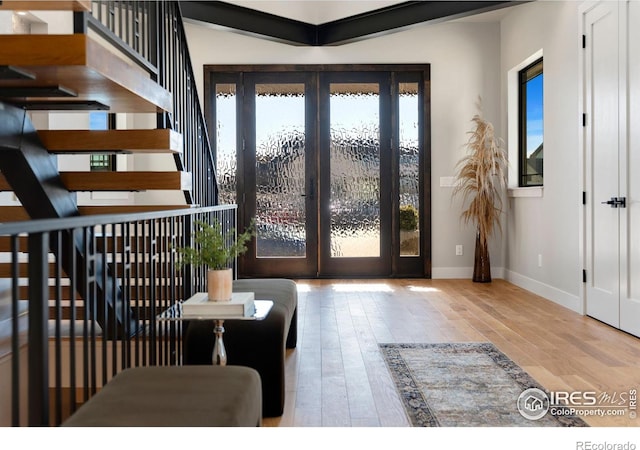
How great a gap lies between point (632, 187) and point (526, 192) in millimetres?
2068

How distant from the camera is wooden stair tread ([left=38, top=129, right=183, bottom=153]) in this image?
321 cm

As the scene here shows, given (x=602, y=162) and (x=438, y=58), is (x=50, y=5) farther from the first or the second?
(x=438, y=58)

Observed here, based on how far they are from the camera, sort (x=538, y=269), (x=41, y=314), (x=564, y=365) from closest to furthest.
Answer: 1. (x=41, y=314)
2. (x=564, y=365)
3. (x=538, y=269)

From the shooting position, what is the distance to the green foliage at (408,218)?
282 inches

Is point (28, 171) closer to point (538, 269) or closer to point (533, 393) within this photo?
point (533, 393)

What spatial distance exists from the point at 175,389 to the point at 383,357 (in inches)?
81.8

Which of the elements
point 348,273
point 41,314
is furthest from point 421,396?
point 348,273

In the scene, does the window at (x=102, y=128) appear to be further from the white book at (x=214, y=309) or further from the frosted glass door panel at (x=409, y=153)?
the white book at (x=214, y=309)

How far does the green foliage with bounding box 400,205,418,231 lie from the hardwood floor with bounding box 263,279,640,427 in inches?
35.9

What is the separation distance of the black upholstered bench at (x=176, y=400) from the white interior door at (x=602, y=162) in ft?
11.4

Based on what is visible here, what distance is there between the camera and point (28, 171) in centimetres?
305

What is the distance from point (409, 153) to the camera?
7141 millimetres

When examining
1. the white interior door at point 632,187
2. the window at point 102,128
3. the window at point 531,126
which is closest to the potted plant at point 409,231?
the window at point 531,126

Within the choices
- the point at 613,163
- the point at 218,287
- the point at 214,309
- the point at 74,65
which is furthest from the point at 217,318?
the point at 613,163
